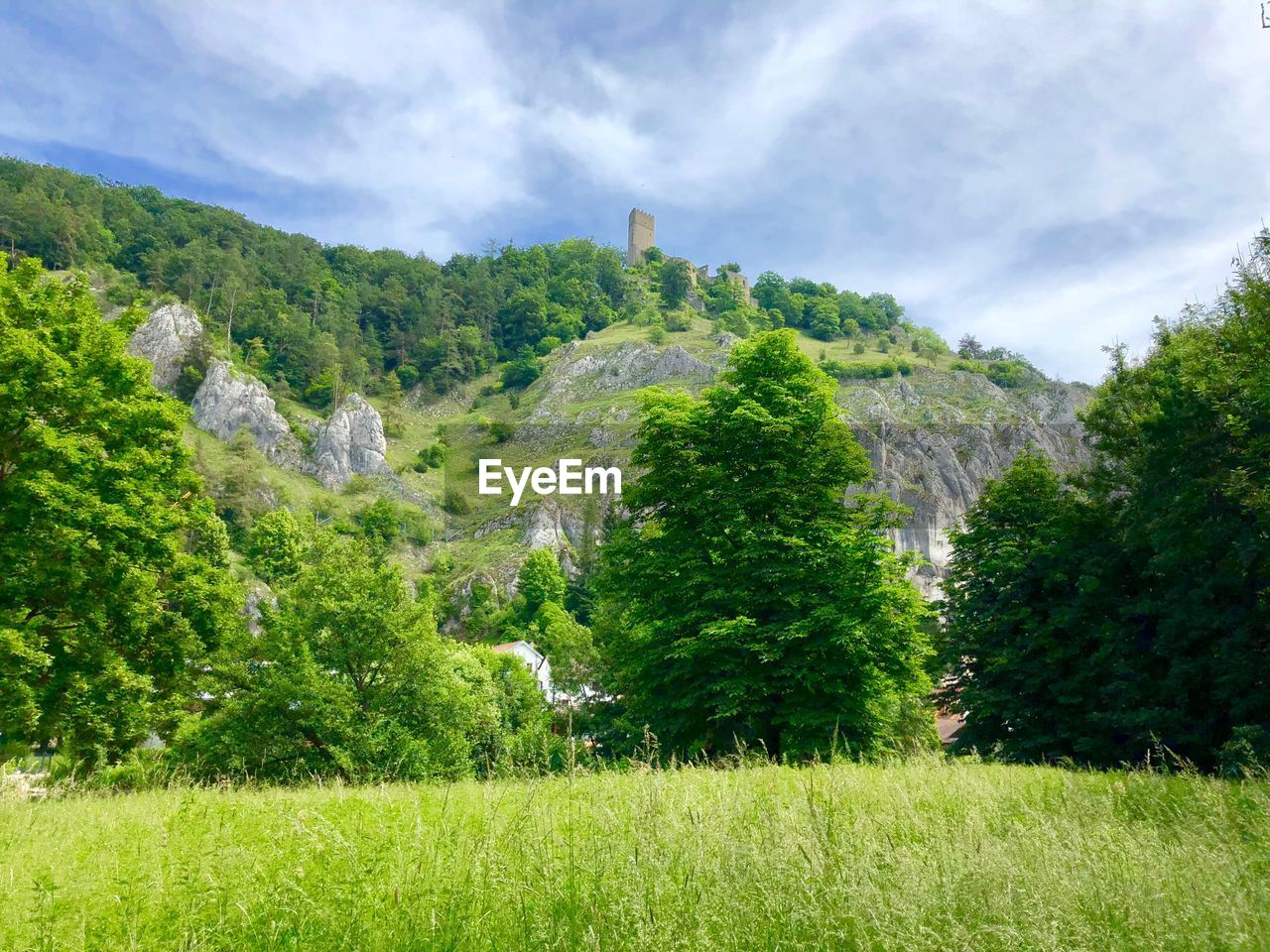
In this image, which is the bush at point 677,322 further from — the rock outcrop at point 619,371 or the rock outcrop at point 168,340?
the rock outcrop at point 168,340

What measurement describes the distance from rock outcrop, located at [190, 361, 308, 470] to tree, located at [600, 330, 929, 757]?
327ft

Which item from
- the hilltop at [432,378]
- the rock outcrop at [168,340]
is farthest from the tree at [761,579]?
the rock outcrop at [168,340]

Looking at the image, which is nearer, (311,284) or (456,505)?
(456,505)

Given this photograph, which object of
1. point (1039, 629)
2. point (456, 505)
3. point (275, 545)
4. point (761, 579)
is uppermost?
point (456, 505)

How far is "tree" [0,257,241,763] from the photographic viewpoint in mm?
15227

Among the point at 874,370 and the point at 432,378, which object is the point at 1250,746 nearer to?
the point at 874,370

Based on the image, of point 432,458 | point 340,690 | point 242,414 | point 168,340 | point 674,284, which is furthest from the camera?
point 674,284

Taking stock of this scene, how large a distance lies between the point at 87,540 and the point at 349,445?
103732 millimetres

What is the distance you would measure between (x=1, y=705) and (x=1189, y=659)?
2758 centimetres

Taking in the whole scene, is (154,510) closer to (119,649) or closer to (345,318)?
(119,649)

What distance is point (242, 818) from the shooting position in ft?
20.2

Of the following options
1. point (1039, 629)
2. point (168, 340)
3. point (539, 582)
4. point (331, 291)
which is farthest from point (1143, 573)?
point (331, 291)

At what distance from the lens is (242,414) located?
10662 cm

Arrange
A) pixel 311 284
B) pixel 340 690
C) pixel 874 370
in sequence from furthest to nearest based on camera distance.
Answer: pixel 311 284 → pixel 874 370 → pixel 340 690
